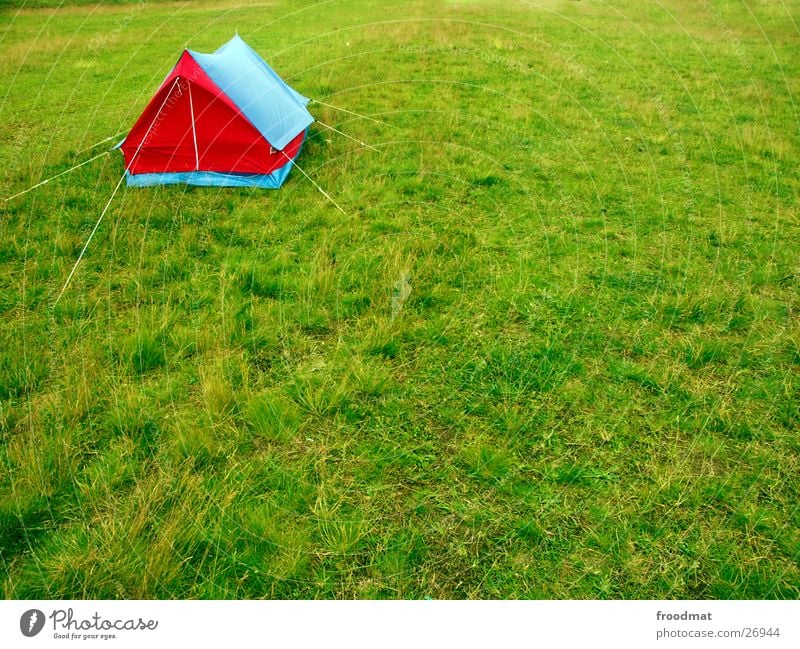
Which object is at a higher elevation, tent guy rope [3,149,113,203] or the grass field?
tent guy rope [3,149,113,203]

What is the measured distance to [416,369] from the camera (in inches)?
195

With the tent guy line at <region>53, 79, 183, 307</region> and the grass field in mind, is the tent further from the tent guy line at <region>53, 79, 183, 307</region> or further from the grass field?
the grass field

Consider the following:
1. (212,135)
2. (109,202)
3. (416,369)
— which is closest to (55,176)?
(109,202)

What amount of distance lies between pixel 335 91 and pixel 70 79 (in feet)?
27.3

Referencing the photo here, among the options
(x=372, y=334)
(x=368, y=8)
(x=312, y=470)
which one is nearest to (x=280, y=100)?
(x=372, y=334)

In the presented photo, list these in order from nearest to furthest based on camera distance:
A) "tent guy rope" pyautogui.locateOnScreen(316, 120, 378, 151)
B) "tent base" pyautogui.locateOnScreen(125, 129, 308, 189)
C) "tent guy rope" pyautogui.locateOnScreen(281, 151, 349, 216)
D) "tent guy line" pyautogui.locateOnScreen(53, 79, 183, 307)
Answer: "tent guy line" pyautogui.locateOnScreen(53, 79, 183, 307) → "tent guy rope" pyautogui.locateOnScreen(281, 151, 349, 216) → "tent base" pyautogui.locateOnScreen(125, 129, 308, 189) → "tent guy rope" pyautogui.locateOnScreen(316, 120, 378, 151)

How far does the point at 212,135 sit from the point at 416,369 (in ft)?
17.9

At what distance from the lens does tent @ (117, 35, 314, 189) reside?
7680mm

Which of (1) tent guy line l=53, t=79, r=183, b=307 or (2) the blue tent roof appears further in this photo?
(2) the blue tent roof

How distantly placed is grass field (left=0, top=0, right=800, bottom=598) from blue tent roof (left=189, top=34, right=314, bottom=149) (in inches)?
25.1

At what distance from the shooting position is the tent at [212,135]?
302 inches

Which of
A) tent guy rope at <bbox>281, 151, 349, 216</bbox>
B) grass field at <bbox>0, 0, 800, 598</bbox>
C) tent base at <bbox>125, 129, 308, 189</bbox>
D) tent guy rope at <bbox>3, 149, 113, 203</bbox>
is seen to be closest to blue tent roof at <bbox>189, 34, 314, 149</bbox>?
tent guy rope at <bbox>281, 151, 349, 216</bbox>

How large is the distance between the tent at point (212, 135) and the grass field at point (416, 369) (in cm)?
42

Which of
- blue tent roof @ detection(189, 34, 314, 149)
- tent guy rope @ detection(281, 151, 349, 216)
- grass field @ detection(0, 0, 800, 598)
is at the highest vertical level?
blue tent roof @ detection(189, 34, 314, 149)
